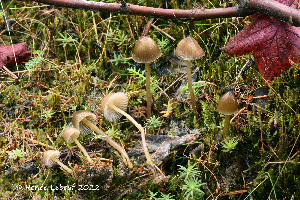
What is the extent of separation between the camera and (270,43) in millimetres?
2627

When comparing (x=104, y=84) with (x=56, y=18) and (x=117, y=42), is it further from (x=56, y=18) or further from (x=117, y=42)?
(x=56, y=18)

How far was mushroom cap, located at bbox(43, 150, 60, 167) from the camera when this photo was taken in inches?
108

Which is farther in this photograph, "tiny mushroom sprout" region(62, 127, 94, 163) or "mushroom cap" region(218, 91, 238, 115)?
"tiny mushroom sprout" region(62, 127, 94, 163)

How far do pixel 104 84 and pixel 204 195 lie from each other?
5.88 feet

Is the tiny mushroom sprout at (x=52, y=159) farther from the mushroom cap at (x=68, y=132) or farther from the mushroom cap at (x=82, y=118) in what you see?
the mushroom cap at (x=82, y=118)

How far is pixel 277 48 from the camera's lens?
2600 millimetres

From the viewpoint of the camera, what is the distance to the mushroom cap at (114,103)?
281 centimetres

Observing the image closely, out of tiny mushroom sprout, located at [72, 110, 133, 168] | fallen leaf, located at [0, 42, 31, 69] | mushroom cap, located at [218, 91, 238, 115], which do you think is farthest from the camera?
fallen leaf, located at [0, 42, 31, 69]

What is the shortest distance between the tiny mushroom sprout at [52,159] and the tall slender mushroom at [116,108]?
2.00 ft

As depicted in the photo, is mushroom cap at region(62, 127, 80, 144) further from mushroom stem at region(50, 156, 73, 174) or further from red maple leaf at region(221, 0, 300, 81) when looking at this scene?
red maple leaf at region(221, 0, 300, 81)

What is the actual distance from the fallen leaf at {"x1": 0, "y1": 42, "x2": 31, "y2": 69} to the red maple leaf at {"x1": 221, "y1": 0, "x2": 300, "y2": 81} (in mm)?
2676

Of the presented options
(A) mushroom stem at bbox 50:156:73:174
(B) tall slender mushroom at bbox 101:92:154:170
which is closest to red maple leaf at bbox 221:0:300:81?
(B) tall slender mushroom at bbox 101:92:154:170

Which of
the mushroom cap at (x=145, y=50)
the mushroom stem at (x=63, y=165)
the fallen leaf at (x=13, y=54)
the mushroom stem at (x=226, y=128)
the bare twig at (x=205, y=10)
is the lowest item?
the mushroom stem at (x=63, y=165)

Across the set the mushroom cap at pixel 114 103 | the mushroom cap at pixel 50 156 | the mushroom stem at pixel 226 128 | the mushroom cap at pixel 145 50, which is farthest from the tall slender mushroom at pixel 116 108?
the mushroom stem at pixel 226 128
